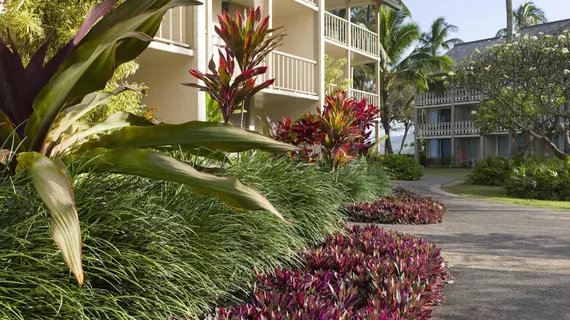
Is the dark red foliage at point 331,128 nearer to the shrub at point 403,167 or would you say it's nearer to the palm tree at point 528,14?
the shrub at point 403,167

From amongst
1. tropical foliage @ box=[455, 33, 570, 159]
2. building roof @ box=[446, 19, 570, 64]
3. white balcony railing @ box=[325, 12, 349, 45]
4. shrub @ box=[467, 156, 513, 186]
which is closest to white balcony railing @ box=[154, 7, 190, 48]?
white balcony railing @ box=[325, 12, 349, 45]

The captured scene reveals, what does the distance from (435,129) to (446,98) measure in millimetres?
2652

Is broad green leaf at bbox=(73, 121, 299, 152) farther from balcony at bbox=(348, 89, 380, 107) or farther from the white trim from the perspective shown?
balcony at bbox=(348, 89, 380, 107)

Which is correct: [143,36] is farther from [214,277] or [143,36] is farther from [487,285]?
[487,285]

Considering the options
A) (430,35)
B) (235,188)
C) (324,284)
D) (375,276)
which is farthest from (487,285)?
(430,35)

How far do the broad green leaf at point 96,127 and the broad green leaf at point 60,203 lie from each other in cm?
69

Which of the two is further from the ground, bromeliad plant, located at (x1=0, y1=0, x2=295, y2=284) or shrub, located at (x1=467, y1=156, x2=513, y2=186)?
bromeliad plant, located at (x1=0, y1=0, x2=295, y2=284)

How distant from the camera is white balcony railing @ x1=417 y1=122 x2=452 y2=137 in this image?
40.9 meters

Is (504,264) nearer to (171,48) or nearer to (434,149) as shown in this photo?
(171,48)

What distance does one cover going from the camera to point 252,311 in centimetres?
272

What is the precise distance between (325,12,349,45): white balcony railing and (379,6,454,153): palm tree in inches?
551

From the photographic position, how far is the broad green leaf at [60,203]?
182cm

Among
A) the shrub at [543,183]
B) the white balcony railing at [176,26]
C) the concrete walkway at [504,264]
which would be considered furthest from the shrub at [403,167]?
the white balcony railing at [176,26]

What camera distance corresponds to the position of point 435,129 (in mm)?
41500
